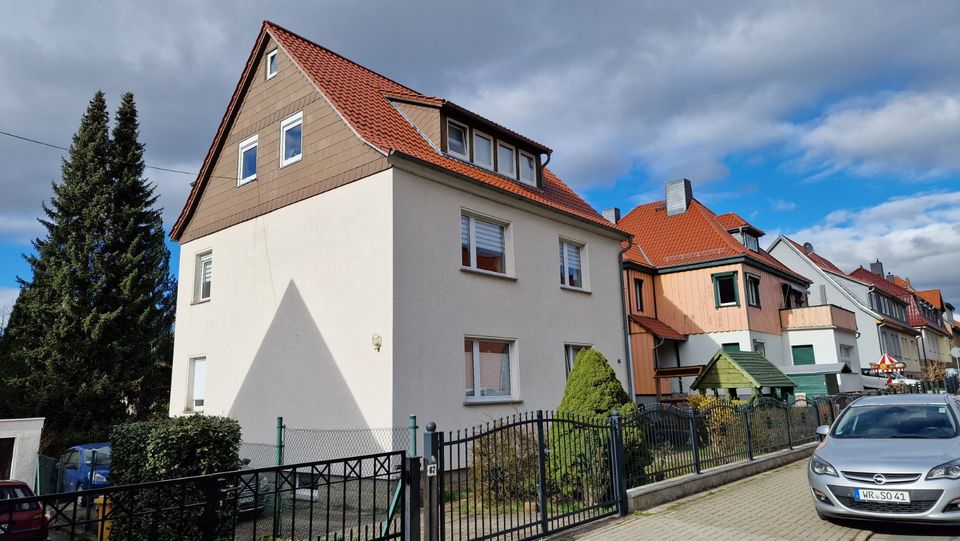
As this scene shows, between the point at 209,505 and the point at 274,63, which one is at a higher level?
the point at 274,63

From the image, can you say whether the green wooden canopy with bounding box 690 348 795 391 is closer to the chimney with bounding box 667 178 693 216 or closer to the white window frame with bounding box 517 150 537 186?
the white window frame with bounding box 517 150 537 186

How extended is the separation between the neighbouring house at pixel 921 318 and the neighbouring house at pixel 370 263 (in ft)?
133

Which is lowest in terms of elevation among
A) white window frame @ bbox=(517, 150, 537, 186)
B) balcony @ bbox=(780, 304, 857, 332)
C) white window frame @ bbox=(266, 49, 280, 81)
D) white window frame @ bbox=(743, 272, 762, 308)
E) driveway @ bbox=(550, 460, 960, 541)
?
driveway @ bbox=(550, 460, 960, 541)

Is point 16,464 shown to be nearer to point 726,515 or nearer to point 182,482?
point 182,482

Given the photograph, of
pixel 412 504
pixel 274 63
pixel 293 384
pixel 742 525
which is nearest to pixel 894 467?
pixel 742 525

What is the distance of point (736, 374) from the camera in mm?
16484

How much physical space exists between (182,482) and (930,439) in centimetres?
870

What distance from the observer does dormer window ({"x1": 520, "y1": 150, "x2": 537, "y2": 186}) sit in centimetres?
1650

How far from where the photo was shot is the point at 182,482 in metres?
4.87

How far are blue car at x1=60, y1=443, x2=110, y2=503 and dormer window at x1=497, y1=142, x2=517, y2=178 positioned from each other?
1086 centimetres

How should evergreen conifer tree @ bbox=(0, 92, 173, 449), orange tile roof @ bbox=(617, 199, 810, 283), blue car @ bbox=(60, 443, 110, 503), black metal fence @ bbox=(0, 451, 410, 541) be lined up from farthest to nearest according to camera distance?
orange tile roof @ bbox=(617, 199, 810, 283)
evergreen conifer tree @ bbox=(0, 92, 173, 449)
blue car @ bbox=(60, 443, 110, 503)
black metal fence @ bbox=(0, 451, 410, 541)

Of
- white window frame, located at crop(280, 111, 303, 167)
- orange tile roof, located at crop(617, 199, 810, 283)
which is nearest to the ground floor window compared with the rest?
white window frame, located at crop(280, 111, 303, 167)

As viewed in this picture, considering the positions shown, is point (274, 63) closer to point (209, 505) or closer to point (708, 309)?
point (209, 505)

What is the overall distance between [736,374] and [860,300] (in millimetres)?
29416
